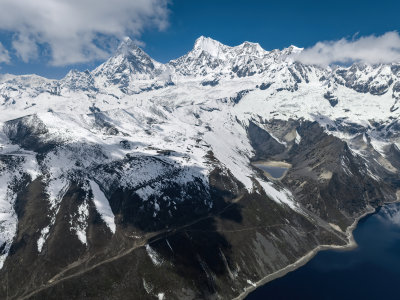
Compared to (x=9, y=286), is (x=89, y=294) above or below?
below

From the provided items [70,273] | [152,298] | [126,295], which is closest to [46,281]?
[70,273]

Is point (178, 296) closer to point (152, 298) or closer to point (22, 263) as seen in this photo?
point (152, 298)

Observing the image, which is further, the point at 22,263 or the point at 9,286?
the point at 22,263

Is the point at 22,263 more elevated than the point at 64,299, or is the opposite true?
the point at 22,263

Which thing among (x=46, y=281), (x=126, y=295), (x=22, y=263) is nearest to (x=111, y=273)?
(x=126, y=295)

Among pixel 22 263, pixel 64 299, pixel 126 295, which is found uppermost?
pixel 22 263

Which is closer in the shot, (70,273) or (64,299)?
(64,299)

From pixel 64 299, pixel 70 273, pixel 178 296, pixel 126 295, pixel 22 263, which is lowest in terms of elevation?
pixel 178 296

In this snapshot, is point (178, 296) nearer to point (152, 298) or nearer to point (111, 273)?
point (152, 298)
